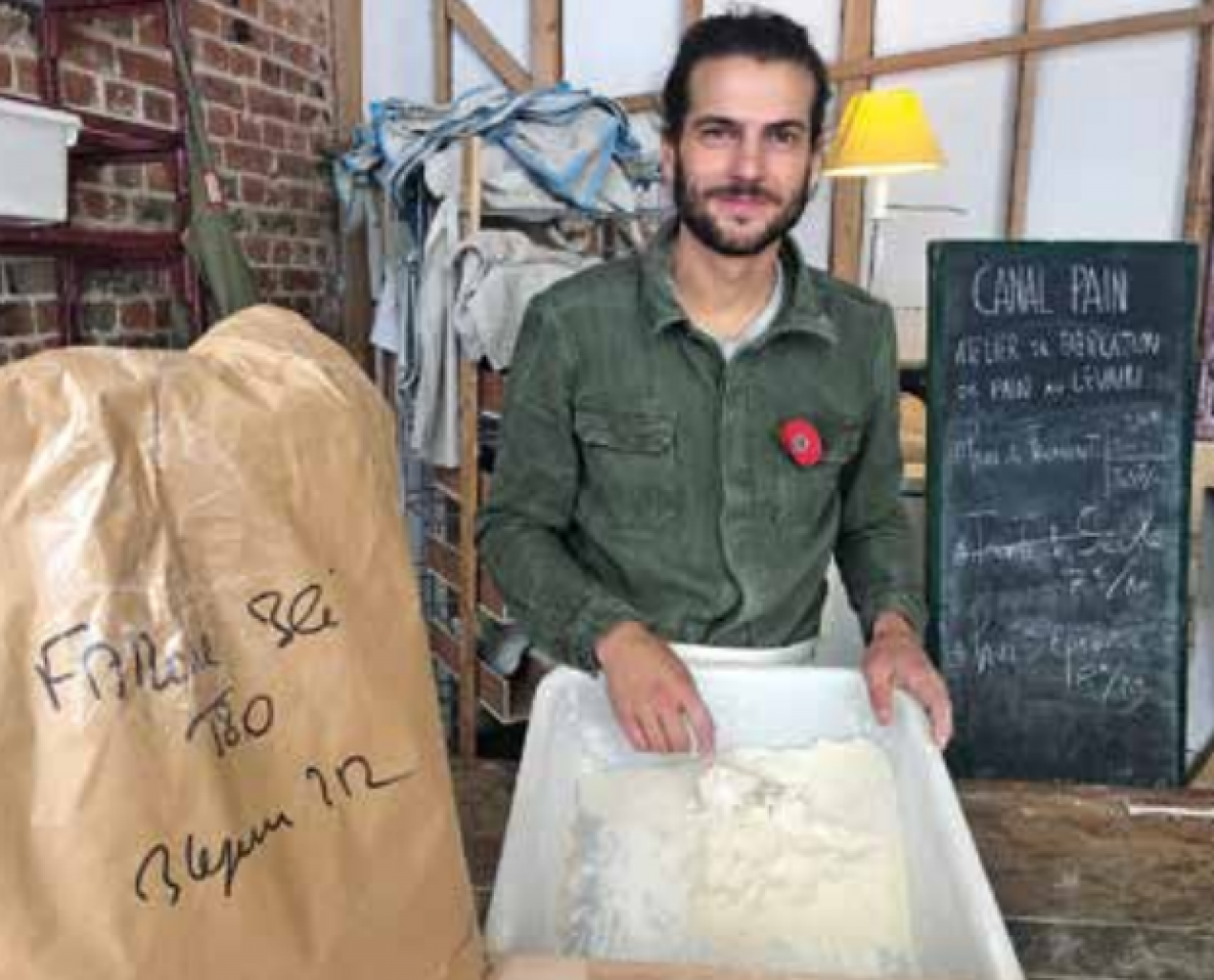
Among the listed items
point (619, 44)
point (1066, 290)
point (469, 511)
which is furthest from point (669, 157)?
point (619, 44)

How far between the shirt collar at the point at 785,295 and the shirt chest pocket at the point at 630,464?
0.12 metres

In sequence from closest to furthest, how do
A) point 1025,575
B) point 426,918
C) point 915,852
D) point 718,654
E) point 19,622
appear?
point 19,622
point 426,918
point 915,852
point 718,654
point 1025,575

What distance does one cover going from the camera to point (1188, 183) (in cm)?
310

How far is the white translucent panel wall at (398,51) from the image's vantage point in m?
3.34

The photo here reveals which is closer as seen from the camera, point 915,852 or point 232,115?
point 915,852

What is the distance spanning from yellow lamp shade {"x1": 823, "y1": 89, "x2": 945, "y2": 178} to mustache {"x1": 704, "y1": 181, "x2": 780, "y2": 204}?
1.71 metres

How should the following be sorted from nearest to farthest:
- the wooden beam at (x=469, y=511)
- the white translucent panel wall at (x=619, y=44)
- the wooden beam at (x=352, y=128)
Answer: the wooden beam at (x=469, y=511) < the wooden beam at (x=352, y=128) < the white translucent panel wall at (x=619, y=44)

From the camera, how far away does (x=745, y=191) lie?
1210 millimetres

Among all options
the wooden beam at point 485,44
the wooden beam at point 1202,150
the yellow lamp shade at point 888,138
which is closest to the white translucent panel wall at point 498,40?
the wooden beam at point 485,44

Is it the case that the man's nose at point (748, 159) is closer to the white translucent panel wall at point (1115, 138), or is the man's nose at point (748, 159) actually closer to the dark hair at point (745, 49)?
the dark hair at point (745, 49)

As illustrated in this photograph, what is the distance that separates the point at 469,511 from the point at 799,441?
1.44 metres

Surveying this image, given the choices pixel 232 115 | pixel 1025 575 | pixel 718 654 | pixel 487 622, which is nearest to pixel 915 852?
pixel 718 654

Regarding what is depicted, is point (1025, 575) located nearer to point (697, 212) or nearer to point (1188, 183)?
point (697, 212)

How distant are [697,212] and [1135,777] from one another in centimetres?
130
